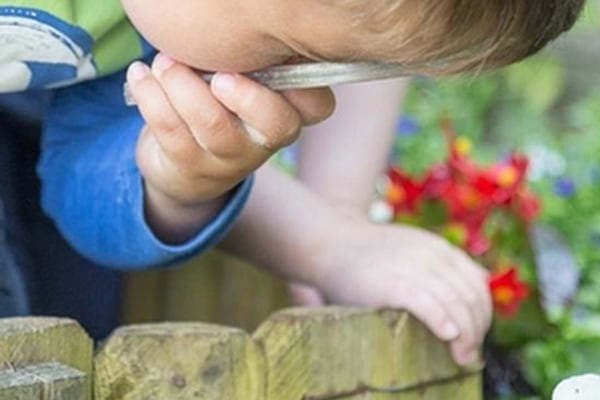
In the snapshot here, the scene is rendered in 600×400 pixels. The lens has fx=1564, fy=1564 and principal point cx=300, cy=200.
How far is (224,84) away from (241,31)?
2.1 inches

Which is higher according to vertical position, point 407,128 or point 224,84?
point 224,84

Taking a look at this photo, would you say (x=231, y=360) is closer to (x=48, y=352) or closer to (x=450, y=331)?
(x=48, y=352)

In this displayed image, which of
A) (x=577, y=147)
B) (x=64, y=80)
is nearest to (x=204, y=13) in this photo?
(x=64, y=80)

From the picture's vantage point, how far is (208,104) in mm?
1004

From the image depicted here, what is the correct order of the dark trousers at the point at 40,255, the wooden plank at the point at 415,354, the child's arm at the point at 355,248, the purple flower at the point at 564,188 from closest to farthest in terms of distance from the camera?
the wooden plank at the point at 415,354 → the child's arm at the point at 355,248 → the dark trousers at the point at 40,255 → the purple flower at the point at 564,188

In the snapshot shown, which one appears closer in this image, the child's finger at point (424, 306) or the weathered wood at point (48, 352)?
the weathered wood at point (48, 352)

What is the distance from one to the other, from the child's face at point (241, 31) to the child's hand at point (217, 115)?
15 millimetres

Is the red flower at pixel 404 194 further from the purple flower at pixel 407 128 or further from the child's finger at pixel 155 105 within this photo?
the child's finger at pixel 155 105

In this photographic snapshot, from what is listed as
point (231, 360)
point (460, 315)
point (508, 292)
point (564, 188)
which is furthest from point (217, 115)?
point (564, 188)

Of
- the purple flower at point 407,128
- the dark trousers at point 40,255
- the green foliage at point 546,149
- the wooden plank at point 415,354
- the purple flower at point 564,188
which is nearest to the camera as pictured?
the wooden plank at point 415,354

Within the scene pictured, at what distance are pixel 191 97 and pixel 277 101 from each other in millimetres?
56

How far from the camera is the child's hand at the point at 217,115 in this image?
99 cm

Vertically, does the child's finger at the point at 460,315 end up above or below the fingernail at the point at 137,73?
below

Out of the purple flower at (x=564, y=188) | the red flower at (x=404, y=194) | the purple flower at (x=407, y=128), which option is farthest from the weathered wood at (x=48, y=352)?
the purple flower at (x=407, y=128)
